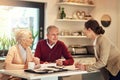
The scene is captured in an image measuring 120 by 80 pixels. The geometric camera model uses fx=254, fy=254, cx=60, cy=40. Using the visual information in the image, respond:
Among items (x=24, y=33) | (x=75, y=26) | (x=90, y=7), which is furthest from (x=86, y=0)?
(x=24, y=33)

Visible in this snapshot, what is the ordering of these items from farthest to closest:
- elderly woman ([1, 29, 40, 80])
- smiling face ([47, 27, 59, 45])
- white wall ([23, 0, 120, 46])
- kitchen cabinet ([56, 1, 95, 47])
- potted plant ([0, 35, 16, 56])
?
white wall ([23, 0, 120, 46]) → kitchen cabinet ([56, 1, 95, 47]) → potted plant ([0, 35, 16, 56]) → smiling face ([47, 27, 59, 45]) → elderly woman ([1, 29, 40, 80])

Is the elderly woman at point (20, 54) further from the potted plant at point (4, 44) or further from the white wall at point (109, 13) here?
the white wall at point (109, 13)

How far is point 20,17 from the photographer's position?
5.06 metres

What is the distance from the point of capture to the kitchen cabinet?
5.49m

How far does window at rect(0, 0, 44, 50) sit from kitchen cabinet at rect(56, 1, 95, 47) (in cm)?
42

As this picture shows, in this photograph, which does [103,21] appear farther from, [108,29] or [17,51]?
[17,51]

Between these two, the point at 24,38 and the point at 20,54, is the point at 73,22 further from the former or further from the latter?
the point at 20,54

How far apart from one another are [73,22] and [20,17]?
4.18 feet

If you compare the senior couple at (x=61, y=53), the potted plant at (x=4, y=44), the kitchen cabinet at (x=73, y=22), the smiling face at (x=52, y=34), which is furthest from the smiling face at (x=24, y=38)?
the kitchen cabinet at (x=73, y=22)

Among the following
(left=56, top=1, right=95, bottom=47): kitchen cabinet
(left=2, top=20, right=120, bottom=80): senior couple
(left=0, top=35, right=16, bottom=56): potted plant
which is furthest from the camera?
(left=56, top=1, right=95, bottom=47): kitchen cabinet

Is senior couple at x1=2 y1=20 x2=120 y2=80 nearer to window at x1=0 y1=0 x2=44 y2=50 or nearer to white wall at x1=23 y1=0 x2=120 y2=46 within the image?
window at x1=0 y1=0 x2=44 y2=50

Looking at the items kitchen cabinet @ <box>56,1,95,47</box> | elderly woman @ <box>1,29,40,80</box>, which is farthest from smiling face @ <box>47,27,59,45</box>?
kitchen cabinet @ <box>56,1,95,47</box>

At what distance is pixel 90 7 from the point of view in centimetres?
596

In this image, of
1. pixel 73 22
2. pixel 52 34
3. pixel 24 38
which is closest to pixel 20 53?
pixel 24 38
